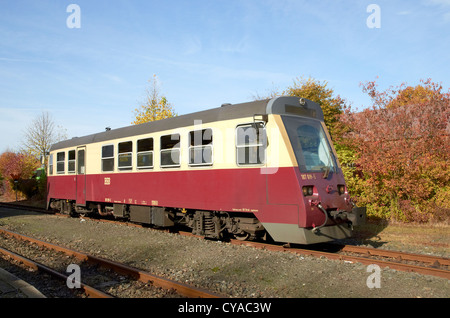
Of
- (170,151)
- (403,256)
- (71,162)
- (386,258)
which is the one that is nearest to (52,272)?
(170,151)

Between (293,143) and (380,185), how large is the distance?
7497 mm

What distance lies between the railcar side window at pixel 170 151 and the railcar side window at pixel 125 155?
6.02 feet

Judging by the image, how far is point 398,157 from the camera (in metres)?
12.5

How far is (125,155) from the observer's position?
12117mm

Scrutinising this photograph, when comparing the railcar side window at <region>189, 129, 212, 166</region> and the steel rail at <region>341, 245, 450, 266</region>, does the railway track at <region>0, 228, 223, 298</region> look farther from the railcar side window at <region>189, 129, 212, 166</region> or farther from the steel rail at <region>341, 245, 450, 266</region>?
the steel rail at <region>341, 245, 450, 266</region>

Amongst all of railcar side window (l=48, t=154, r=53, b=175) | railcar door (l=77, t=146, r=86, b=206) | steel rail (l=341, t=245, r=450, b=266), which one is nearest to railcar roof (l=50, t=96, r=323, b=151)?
steel rail (l=341, t=245, r=450, b=266)

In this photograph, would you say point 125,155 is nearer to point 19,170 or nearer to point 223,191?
point 223,191

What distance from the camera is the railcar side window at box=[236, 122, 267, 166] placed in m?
7.93

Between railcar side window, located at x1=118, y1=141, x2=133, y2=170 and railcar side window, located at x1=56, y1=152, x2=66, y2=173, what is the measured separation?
5.32 meters

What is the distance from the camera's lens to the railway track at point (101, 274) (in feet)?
18.1

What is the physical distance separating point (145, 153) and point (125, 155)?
1.27 metres

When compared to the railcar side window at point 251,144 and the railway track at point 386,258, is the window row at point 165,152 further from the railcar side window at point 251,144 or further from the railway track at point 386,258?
the railway track at point 386,258
